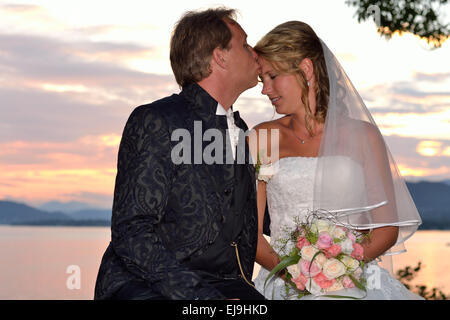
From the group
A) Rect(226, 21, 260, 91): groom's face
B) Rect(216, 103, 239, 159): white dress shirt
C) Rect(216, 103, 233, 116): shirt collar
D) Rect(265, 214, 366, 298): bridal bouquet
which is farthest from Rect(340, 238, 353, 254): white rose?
Rect(226, 21, 260, 91): groom's face

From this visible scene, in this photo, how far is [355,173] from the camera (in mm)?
5605

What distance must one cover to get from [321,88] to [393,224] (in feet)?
4.93

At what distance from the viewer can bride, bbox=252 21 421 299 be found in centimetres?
546

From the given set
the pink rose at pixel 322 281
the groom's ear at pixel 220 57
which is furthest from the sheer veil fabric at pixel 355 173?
the groom's ear at pixel 220 57

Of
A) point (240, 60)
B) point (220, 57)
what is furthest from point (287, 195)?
point (220, 57)

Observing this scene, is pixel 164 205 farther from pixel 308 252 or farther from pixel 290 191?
pixel 290 191

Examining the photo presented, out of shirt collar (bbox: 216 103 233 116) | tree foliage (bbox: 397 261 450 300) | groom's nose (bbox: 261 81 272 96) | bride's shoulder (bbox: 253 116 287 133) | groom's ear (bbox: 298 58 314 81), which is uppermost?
groom's ear (bbox: 298 58 314 81)

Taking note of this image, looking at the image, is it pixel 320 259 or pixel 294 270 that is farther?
pixel 294 270

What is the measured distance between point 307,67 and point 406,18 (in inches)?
187

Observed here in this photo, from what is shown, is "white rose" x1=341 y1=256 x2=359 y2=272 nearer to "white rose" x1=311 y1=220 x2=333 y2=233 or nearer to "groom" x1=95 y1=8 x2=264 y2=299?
"white rose" x1=311 y1=220 x2=333 y2=233

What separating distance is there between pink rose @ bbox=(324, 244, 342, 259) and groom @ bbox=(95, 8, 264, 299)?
1.94 ft

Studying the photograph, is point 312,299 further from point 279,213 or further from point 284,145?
point 284,145
